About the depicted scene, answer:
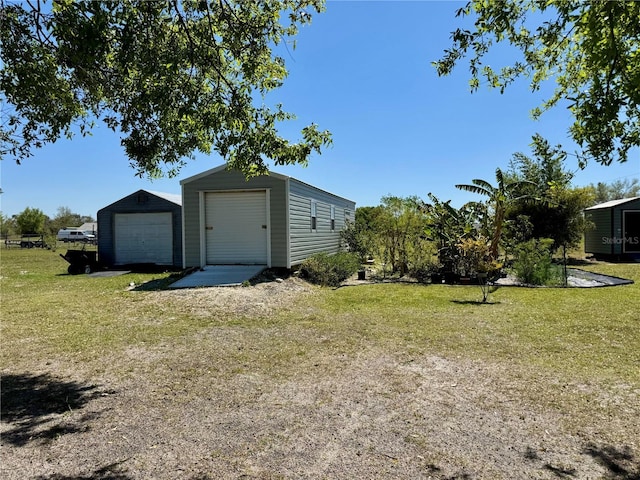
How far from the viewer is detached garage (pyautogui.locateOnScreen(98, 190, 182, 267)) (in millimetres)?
16156

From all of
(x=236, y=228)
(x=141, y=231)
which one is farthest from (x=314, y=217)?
(x=141, y=231)

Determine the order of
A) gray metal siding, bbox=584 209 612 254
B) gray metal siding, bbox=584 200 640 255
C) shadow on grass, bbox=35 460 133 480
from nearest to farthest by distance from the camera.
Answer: shadow on grass, bbox=35 460 133 480 → gray metal siding, bbox=584 200 640 255 → gray metal siding, bbox=584 209 612 254

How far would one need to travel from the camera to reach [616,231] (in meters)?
18.4

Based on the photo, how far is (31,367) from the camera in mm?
4637

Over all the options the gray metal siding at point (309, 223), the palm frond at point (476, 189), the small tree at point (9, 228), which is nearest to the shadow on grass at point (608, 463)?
the gray metal siding at point (309, 223)

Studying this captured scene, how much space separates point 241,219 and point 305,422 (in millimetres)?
9571

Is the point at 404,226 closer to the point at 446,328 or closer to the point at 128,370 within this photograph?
the point at 446,328

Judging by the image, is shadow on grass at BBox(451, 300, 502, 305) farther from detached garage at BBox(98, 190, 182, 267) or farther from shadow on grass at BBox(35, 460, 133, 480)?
detached garage at BBox(98, 190, 182, 267)

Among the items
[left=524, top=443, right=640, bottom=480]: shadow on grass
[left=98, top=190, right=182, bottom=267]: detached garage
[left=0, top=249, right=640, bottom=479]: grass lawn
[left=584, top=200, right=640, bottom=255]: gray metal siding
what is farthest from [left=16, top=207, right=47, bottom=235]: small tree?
[left=524, top=443, right=640, bottom=480]: shadow on grass

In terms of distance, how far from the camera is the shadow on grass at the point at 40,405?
3098 millimetres

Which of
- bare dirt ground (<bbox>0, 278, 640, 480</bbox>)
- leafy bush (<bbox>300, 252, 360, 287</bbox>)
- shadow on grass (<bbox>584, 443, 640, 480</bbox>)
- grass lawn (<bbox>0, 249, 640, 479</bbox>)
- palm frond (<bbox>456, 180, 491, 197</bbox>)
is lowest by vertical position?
shadow on grass (<bbox>584, 443, 640, 480</bbox>)

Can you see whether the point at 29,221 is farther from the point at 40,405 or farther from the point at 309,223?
the point at 40,405

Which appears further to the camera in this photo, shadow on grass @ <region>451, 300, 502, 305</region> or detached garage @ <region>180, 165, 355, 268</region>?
detached garage @ <region>180, 165, 355, 268</region>

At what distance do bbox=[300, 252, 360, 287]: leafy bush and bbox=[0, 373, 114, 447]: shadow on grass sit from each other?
838cm
